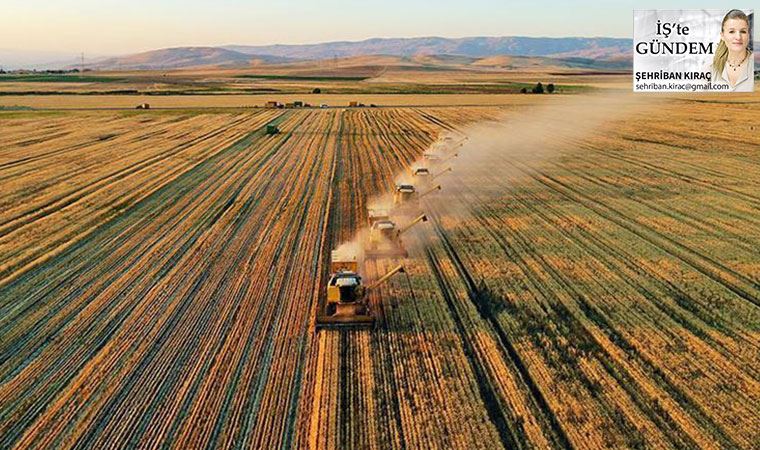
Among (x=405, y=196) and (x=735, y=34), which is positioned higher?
(x=735, y=34)

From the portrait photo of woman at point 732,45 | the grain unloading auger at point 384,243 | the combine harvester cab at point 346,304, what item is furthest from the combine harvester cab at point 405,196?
the portrait photo of woman at point 732,45

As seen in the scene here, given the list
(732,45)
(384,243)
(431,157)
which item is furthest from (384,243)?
(732,45)

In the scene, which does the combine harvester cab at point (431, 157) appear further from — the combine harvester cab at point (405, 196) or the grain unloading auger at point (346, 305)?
the grain unloading auger at point (346, 305)

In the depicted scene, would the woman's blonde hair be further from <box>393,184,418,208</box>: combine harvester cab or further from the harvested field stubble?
<box>393,184,418,208</box>: combine harvester cab

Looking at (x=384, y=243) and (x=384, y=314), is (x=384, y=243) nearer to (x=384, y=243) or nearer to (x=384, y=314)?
(x=384, y=243)

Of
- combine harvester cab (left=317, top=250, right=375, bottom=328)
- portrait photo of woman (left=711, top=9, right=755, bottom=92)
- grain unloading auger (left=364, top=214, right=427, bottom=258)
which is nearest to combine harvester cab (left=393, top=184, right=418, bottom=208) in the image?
grain unloading auger (left=364, top=214, right=427, bottom=258)

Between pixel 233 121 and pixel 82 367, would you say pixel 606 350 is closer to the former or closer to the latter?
pixel 82 367
